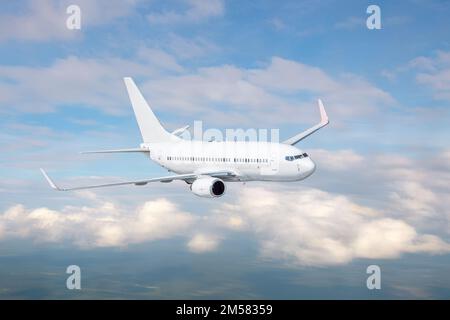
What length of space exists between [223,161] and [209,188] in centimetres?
380

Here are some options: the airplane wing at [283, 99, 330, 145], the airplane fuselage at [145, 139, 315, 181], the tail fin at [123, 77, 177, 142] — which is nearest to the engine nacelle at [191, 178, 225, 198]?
the airplane fuselage at [145, 139, 315, 181]

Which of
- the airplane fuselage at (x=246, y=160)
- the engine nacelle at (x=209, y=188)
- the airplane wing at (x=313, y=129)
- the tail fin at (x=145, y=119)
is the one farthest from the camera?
the tail fin at (x=145, y=119)

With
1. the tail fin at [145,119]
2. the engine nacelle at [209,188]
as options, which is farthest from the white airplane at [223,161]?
the tail fin at [145,119]

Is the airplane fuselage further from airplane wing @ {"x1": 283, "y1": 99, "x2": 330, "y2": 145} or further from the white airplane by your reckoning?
airplane wing @ {"x1": 283, "y1": 99, "x2": 330, "y2": 145}

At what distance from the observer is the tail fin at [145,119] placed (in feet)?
163

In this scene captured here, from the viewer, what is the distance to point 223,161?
135 feet

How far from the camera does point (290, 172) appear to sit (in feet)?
125

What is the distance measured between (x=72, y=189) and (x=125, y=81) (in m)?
20.5

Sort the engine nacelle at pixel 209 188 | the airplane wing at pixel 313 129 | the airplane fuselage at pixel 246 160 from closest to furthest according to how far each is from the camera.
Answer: the engine nacelle at pixel 209 188 < the airplane fuselage at pixel 246 160 < the airplane wing at pixel 313 129

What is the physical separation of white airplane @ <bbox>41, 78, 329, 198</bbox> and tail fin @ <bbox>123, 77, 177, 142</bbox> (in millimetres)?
1111

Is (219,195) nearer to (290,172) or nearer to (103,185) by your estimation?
(290,172)

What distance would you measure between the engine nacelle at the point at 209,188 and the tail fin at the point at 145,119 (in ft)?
35.3

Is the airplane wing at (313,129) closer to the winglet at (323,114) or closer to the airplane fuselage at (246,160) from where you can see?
the winglet at (323,114)

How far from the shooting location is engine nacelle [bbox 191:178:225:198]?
38062 millimetres
